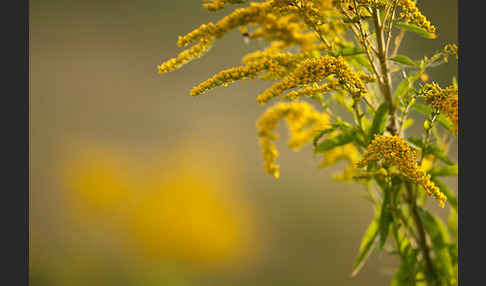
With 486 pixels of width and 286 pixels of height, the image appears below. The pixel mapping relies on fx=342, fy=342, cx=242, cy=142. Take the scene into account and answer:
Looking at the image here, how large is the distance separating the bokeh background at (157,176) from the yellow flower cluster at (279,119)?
2.64ft

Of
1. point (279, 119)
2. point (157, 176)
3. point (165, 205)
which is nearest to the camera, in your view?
point (279, 119)

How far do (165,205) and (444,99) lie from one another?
6.58ft

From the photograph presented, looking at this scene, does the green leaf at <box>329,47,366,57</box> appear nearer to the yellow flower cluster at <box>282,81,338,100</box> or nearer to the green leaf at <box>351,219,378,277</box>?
the yellow flower cluster at <box>282,81,338,100</box>

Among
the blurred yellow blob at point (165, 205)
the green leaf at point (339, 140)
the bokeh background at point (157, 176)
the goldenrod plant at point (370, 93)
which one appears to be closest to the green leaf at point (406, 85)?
the goldenrod plant at point (370, 93)

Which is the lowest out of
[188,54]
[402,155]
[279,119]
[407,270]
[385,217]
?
[407,270]

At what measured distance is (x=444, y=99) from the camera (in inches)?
21.0

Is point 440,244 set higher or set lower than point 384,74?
lower

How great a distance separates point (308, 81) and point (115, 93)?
11.5ft

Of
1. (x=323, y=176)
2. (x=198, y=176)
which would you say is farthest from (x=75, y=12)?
(x=323, y=176)

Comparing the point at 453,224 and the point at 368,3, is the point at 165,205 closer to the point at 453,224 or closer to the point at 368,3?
the point at 453,224

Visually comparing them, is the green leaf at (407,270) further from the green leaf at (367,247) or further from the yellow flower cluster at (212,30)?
the yellow flower cluster at (212,30)

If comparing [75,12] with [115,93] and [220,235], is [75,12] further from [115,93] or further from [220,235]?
[220,235]

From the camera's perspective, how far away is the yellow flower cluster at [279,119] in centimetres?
73

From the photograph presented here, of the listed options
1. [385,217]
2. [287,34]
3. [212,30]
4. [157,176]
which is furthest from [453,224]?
[157,176]
